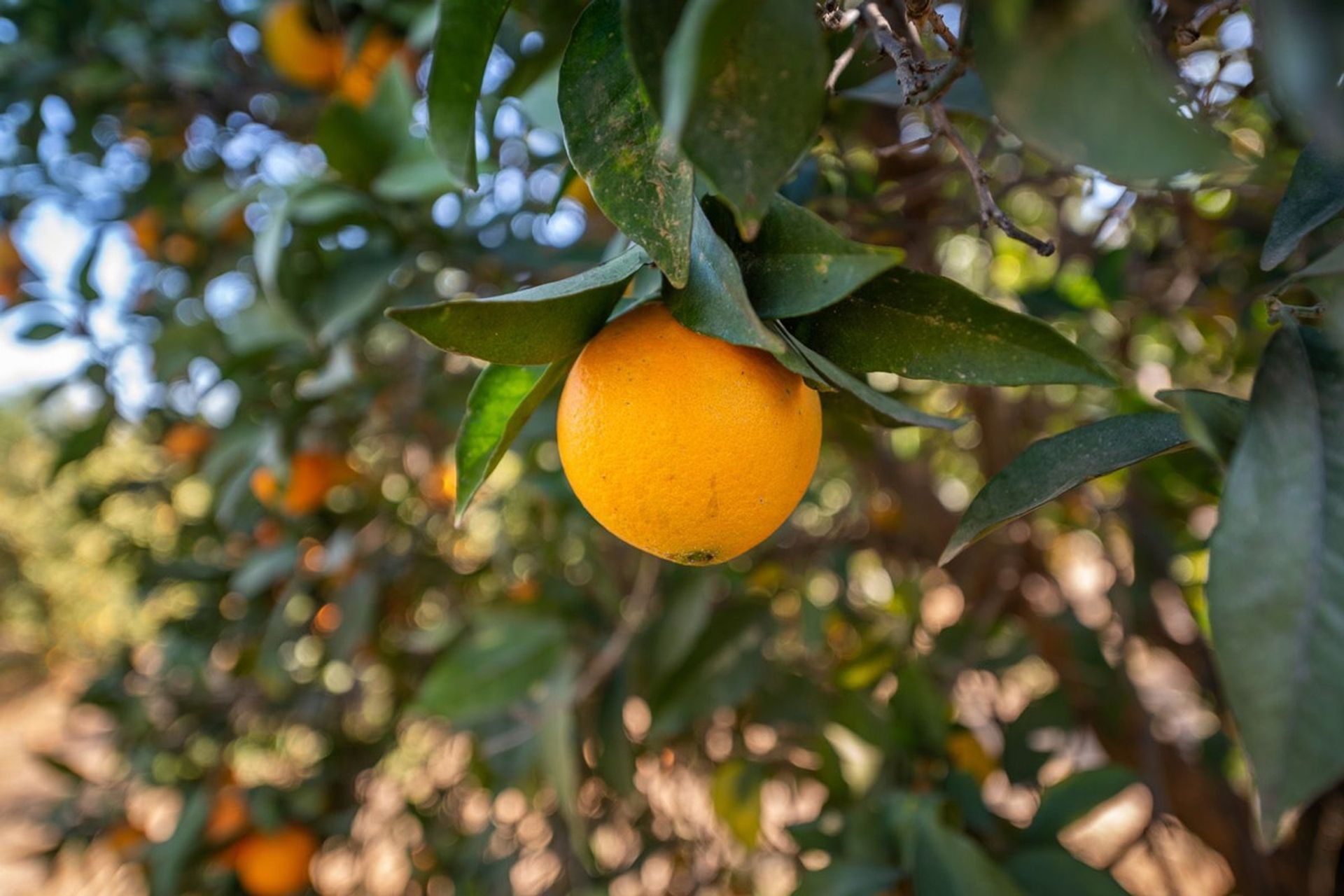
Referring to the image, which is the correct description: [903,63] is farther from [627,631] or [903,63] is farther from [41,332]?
[41,332]

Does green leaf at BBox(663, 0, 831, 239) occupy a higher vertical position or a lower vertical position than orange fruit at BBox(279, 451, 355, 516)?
higher

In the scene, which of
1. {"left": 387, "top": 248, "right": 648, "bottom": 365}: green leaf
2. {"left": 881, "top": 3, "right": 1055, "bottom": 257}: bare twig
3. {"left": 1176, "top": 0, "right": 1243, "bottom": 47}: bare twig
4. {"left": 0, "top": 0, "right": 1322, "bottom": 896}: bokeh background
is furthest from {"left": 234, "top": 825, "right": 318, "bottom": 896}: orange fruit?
{"left": 1176, "top": 0, "right": 1243, "bottom": 47}: bare twig

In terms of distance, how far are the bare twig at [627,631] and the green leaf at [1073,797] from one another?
50 centimetres

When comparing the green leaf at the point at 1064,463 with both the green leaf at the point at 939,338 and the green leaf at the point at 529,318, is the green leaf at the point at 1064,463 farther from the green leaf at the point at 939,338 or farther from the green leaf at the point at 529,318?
the green leaf at the point at 529,318

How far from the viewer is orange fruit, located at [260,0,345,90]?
1248mm

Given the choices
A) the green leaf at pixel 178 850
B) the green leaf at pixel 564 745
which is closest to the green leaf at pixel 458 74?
the green leaf at pixel 564 745

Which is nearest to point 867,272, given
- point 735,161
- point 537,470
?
point 735,161

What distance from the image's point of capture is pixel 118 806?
1.55 metres

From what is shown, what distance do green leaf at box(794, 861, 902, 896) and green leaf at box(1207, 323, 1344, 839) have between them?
60 cm

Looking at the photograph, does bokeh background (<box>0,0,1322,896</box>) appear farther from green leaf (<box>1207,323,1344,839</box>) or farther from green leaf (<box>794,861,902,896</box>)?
green leaf (<box>1207,323,1344,839</box>)

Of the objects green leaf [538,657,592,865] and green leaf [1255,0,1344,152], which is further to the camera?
green leaf [538,657,592,865]

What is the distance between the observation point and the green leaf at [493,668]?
43.3 inches

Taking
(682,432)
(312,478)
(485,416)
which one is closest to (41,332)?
A: (312,478)

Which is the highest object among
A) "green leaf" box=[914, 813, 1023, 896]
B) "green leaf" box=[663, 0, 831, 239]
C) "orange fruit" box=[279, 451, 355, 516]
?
"green leaf" box=[663, 0, 831, 239]
